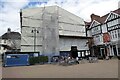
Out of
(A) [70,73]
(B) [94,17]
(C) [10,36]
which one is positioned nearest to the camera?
(A) [70,73]

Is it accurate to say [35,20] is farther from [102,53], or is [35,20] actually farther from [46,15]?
[102,53]

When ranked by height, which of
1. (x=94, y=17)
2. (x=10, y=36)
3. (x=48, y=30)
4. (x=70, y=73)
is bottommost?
(x=70, y=73)

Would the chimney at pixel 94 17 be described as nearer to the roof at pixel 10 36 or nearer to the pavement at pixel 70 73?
the pavement at pixel 70 73

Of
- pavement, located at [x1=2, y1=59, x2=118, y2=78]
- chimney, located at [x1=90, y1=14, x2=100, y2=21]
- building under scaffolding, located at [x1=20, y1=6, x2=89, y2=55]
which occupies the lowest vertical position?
pavement, located at [x1=2, y1=59, x2=118, y2=78]

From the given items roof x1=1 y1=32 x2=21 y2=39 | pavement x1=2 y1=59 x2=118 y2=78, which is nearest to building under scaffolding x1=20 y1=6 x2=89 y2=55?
pavement x1=2 y1=59 x2=118 y2=78

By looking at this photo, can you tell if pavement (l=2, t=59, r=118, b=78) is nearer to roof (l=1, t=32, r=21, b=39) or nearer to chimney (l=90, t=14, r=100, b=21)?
chimney (l=90, t=14, r=100, b=21)

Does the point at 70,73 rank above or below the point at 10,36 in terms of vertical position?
below

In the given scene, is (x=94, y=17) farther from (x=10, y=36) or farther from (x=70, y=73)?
(x=10, y=36)

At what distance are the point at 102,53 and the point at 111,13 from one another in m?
8.93

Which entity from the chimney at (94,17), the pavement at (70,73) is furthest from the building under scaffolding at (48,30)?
the pavement at (70,73)

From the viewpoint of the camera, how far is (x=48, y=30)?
35938 millimetres

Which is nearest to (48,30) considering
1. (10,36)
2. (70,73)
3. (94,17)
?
(94,17)

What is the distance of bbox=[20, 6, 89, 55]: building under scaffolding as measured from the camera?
3447 centimetres

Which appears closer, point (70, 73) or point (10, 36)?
point (70, 73)
